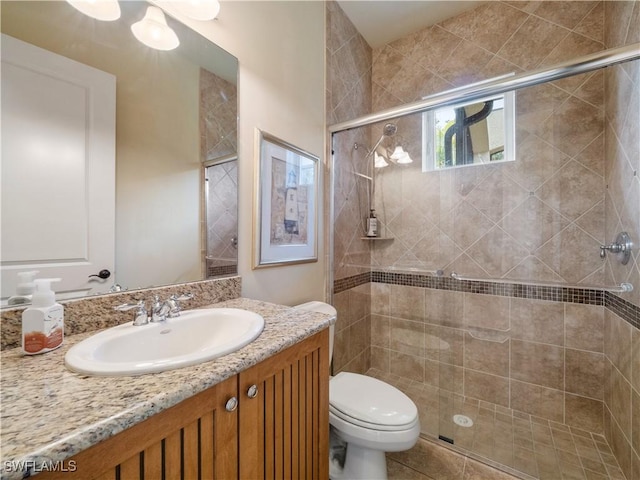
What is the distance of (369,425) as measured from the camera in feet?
3.67

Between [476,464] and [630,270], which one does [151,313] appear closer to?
[476,464]

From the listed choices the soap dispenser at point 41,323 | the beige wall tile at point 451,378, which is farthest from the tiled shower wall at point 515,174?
the soap dispenser at point 41,323

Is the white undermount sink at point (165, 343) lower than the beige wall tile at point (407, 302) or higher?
higher

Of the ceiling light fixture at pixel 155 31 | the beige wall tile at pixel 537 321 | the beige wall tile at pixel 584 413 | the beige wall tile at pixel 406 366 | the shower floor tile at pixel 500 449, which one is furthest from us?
the beige wall tile at pixel 406 366

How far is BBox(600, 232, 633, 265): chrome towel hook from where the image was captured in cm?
131

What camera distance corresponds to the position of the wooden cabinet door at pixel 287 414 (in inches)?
25.6

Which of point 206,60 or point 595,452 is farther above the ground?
point 206,60

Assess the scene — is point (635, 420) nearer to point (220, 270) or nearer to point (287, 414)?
point (287, 414)

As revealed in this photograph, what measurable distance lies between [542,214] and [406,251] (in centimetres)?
87

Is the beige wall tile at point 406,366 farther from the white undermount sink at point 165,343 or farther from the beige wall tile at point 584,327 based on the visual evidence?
the white undermount sink at point 165,343

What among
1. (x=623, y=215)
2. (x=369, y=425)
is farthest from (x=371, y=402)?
(x=623, y=215)

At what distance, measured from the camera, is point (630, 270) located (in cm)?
130

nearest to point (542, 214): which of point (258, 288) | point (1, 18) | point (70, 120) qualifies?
point (258, 288)

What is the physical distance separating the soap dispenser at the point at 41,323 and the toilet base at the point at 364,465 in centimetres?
121
